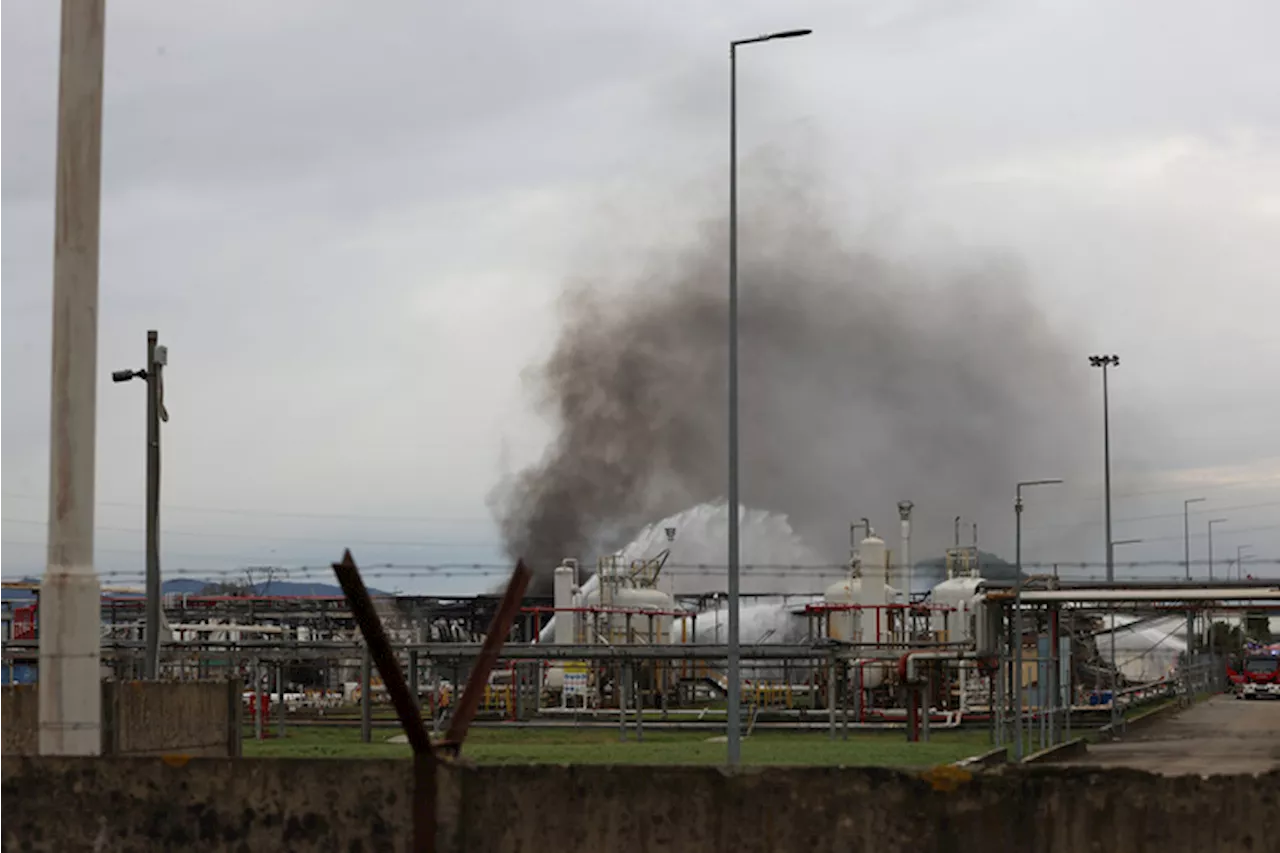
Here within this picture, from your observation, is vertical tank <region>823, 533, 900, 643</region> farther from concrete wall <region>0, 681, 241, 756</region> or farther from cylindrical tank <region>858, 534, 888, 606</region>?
concrete wall <region>0, 681, 241, 756</region>

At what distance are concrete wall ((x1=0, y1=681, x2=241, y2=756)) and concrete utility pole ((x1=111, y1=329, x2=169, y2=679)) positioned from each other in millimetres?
9046

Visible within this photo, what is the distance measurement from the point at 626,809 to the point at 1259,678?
84.4 metres

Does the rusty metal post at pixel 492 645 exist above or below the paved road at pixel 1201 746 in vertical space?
above

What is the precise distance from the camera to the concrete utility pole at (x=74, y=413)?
1267 cm

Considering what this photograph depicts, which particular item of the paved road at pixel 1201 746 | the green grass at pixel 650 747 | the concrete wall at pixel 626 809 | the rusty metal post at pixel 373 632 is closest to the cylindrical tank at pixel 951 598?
the paved road at pixel 1201 746

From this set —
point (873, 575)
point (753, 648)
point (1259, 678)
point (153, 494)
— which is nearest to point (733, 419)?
point (153, 494)

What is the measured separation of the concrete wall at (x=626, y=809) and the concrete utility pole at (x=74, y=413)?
2.46m

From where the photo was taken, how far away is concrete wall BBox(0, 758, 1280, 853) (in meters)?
9.04

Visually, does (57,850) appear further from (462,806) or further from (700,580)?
(700,580)

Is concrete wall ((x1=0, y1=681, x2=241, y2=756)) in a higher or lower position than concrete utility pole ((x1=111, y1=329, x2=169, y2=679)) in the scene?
lower

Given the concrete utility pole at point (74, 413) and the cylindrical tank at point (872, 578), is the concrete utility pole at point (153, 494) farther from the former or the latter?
the cylindrical tank at point (872, 578)

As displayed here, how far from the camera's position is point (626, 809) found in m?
9.48

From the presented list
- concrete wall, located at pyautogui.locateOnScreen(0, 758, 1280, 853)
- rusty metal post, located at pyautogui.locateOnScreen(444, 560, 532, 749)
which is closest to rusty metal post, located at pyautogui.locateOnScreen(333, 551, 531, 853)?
rusty metal post, located at pyautogui.locateOnScreen(444, 560, 532, 749)

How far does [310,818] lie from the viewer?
9.79 metres
